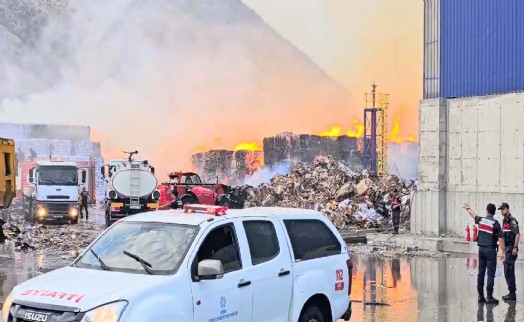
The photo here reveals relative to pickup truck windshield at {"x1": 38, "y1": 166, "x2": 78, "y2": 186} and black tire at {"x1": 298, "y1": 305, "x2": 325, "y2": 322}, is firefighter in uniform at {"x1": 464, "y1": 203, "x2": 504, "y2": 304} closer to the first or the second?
black tire at {"x1": 298, "y1": 305, "x2": 325, "y2": 322}

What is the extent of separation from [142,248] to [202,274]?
30.1 inches

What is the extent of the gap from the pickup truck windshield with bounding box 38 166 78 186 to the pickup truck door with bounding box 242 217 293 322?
2246 centimetres

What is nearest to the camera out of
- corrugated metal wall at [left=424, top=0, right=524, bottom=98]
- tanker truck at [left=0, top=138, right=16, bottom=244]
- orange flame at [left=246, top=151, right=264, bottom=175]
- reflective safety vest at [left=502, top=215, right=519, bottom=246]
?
reflective safety vest at [left=502, top=215, right=519, bottom=246]

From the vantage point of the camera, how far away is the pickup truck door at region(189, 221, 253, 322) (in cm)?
591

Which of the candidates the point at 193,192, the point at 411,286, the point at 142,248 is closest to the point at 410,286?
the point at 411,286

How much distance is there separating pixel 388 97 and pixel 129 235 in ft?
143

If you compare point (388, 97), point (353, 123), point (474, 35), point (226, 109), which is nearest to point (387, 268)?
point (474, 35)

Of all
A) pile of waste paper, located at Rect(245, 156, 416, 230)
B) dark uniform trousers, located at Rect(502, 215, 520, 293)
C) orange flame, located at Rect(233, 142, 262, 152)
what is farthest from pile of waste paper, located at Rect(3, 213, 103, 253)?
orange flame, located at Rect(233, 142, 262, 152)

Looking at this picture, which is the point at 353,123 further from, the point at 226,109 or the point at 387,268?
the point at 387,268

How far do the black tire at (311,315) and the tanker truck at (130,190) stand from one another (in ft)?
64.1

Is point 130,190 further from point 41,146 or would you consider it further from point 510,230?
point 41,146

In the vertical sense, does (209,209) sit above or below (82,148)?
below

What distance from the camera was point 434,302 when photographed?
451 inches

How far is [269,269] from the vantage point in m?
6.75
